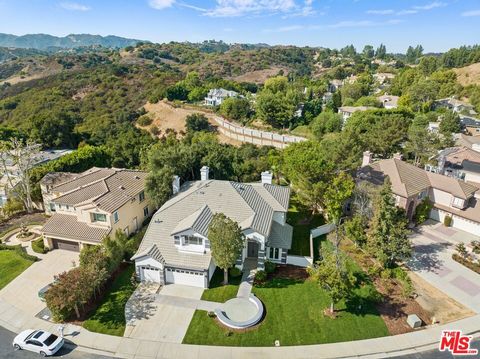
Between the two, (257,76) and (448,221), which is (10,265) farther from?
(257,76)

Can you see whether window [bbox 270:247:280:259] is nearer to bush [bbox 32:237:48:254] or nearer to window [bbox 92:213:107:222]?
window [bbox 92:213:107:222]

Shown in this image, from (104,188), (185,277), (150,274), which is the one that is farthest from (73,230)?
(185,277)

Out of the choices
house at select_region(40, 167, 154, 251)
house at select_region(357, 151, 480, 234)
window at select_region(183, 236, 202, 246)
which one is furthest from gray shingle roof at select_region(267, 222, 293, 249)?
house at select_region(40, 167, 154, 251)

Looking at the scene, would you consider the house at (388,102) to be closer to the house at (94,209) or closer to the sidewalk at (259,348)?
the house at (94,209)

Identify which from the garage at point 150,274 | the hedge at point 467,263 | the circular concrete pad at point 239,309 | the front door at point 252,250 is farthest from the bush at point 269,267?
the hedge at point 467,263

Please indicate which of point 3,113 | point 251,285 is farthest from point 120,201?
point 3,113
